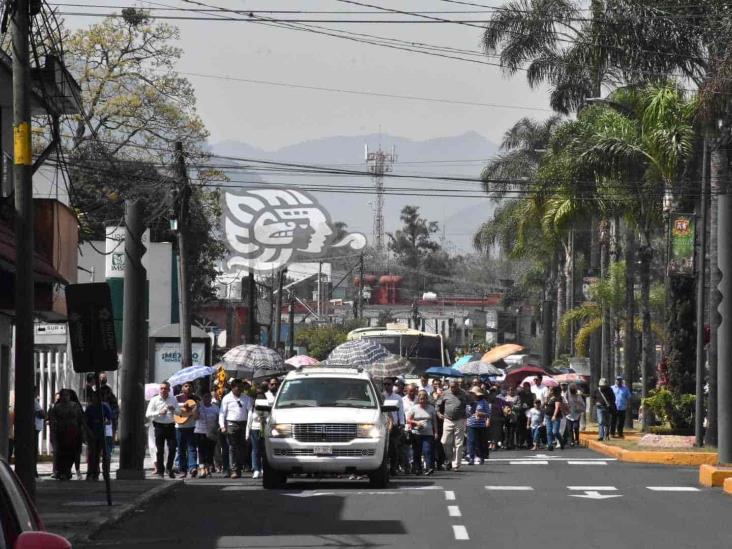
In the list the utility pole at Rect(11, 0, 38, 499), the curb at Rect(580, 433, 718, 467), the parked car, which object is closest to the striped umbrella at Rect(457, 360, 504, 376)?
the curb at Rect(580, 433, 718, 467)

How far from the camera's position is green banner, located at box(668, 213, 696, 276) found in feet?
117

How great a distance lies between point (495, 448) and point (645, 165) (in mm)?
8911

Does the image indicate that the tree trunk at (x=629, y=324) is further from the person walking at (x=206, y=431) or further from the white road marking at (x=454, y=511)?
the white road marking at (x=454, y=511)

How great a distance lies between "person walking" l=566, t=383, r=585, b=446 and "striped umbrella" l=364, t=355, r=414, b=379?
8069mm

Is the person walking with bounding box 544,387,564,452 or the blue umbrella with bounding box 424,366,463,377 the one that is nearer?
the person walking with bounding box 544,387,564,452

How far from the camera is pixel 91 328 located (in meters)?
20.6

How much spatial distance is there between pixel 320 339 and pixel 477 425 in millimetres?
76704

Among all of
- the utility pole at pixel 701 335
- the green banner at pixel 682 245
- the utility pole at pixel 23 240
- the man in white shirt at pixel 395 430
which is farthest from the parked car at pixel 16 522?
the green banner at pixel 682 245

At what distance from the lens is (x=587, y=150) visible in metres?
43.7

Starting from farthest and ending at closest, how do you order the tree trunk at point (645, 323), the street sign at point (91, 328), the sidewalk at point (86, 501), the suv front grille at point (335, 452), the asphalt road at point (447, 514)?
the tree trunk at point (645, 323)
the suv front grille at point (335, 452)
the street sign at point (91, 328)
the sidewalk at point (86, 501)
the asphalt road at point (447, 514)

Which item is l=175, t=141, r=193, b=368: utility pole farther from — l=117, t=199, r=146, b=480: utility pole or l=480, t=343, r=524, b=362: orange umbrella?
l=480, t=343, r=524, b=362: orange umbrella

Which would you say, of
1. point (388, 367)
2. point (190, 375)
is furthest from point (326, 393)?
point (388, 367)

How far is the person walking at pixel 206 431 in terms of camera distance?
29.0 meters

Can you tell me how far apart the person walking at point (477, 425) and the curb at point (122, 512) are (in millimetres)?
7838
